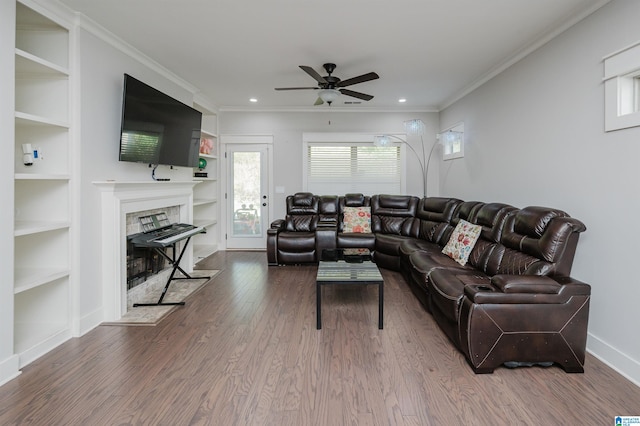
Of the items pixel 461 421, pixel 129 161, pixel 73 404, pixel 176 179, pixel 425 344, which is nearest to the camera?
pixel 461 421

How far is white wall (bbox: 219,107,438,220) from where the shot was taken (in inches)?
244

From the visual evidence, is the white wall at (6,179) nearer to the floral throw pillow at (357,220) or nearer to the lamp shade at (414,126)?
the floral throw pillow at (357,220)

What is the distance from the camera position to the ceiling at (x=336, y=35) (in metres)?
2.60

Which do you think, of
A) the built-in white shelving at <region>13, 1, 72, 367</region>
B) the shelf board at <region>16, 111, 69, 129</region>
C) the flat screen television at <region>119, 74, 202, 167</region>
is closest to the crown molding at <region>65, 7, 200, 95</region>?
the built-in white shelving at <region>13, 1, 72, 367</region>

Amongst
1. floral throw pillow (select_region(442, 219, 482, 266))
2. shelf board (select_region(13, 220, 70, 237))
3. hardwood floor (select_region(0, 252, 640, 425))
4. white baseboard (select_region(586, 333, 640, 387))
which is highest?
shelf board (select_region(13, 220, 70, 237))

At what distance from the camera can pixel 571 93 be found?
2766 mm

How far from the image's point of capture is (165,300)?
360 centimetres

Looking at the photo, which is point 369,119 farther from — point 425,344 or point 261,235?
point 425,344

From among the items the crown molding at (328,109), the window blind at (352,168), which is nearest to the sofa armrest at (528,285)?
the window blind at (352,168)

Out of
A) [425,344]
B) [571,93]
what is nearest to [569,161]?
[571,93]

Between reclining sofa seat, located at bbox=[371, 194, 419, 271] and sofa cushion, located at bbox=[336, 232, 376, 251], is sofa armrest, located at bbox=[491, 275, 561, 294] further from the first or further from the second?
sofa cushion, located at bbox=[336, 232, 376, 251]

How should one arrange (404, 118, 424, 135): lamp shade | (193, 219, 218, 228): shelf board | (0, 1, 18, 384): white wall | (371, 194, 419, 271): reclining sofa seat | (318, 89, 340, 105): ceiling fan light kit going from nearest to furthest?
(0, 1, 18, 384): white wall → (318, 89, 340, 105): ceiling fan light kit → (404, 118, 424, 135): lamp shade → (371, 194, 419, 271): reclining sofa seat → (193, 219, 218, 228): shelf board

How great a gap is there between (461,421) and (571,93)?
9.06 ft

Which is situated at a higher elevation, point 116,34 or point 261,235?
point 116,34
